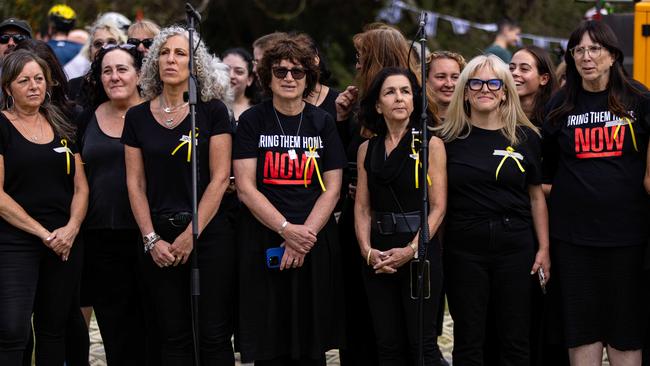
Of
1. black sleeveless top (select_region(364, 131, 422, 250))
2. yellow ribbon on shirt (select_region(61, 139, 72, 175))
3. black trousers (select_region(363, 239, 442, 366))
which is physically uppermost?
yellow ribbon on shirt (select_region(61, 139, 72, 175))

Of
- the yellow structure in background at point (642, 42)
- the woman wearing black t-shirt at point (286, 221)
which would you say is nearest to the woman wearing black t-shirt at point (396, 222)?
the woman wearing black t-shirt at point (286, 221)

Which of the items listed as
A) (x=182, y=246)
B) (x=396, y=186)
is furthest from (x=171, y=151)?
(x=396, y=186)

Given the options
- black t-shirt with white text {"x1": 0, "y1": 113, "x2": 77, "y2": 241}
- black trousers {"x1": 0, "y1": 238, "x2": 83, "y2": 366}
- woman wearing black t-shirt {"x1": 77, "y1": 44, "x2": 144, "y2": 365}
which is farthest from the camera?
woman wearing black t-shirt {"x1": 77, "y1": 44, "x2": 144, "y2": 365}

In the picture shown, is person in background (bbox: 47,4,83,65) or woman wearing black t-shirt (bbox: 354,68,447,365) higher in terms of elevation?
person in background (bbox: 47,4,83,65)

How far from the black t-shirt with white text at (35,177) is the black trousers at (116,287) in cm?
40

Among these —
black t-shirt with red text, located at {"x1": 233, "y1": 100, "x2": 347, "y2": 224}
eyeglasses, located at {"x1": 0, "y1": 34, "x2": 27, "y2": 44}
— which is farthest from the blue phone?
eyeglasses, located at {"x1": 0, "y1": 34, "x2": 27, "y2": 44}

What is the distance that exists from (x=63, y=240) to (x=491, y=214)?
245cm

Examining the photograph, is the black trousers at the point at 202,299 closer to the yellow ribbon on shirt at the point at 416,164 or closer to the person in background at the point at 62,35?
the yellow ribbon on shirt at the point at 416,164

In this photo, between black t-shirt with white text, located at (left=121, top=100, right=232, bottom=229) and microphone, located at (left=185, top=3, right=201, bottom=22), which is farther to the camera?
black t-shirt with white text, located at (left=121, top=100, right=232, bottom=229)

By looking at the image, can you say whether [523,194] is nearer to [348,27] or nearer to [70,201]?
[70,201]

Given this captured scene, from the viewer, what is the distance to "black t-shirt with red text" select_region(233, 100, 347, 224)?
240 inches

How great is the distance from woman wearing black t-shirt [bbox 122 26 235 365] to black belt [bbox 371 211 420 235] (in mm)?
887

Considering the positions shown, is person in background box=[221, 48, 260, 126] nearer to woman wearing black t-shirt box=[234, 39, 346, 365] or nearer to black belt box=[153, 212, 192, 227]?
woman wearing black t-shirt box=[234, 39, 346, 365]

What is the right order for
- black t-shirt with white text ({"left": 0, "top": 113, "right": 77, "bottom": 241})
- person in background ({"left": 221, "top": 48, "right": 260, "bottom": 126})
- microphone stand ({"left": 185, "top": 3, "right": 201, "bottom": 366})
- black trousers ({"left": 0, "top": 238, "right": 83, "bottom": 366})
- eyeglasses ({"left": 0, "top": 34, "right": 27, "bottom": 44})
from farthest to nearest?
person in background ({"left": 221, "top": 48, "right": 260, "bottom": 126})
eyeglasses ({"left": 0, "top": 34, "right": 27, "bottom": 44})
black t-shirt with white text ({"left": 0, "top": 113, "right": 77, "bottom": 241})
black trousers ({"left": 0, "top": 238, "right": 83, "bottom": 366})
microphone stand ({"left": 185, "top": 3, "right": 201, "bottom": 366})
